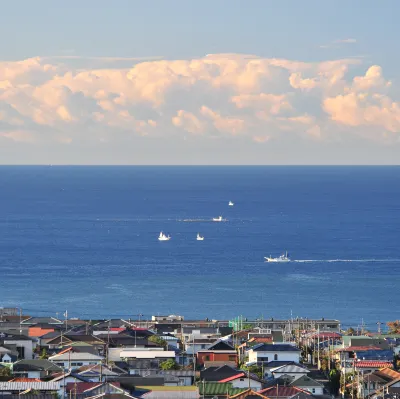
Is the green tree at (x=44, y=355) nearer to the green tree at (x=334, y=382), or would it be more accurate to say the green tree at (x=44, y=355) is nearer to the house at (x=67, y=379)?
the house at (x=67, y=379)

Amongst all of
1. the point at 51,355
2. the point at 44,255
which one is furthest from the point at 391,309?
the point at 44,255

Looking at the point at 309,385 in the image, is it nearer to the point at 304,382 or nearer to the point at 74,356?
the point at 304,382

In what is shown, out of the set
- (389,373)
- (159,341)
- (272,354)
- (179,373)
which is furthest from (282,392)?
(159,341)

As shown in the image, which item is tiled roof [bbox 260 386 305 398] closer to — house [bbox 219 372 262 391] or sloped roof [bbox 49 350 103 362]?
house [bbox 219 372 262 391]

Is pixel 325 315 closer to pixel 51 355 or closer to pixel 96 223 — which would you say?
pixel 51 355

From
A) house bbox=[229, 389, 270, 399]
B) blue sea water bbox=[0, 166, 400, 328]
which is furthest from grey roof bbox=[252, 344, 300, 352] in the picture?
blue sea water bbox=[0, 166, 400, 328]
